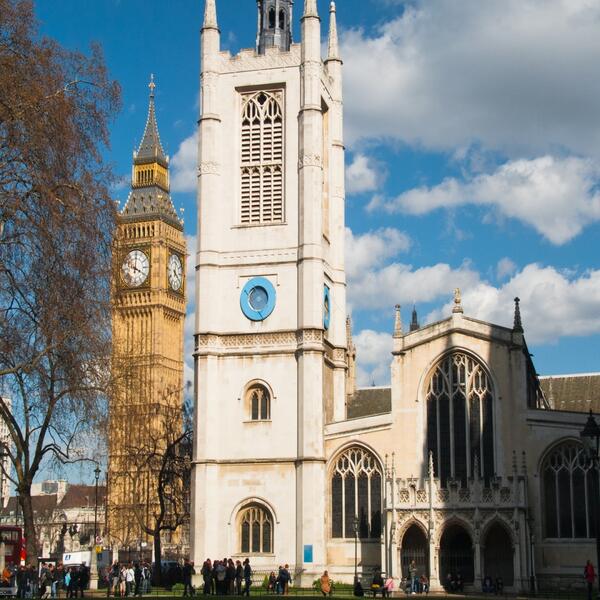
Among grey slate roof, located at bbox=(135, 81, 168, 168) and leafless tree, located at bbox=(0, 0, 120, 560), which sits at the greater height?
grey slate roof, located at bbox=(135, 81, 168, 168)

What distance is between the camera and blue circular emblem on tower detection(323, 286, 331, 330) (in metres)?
51.4

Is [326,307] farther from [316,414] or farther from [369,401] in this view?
[369,401]

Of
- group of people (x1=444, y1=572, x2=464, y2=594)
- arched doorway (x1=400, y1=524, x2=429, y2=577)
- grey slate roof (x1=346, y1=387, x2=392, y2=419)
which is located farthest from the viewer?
grey slate roof (x1=346, y1=387, x2=392, y2=419)

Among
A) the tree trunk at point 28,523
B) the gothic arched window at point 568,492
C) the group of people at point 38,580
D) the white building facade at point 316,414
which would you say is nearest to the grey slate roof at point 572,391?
the white building facade at point 316,414

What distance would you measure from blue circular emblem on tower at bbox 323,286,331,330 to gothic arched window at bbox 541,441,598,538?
12.7m

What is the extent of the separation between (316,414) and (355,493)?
3829mm

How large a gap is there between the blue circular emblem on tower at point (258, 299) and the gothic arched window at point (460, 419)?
8.19m

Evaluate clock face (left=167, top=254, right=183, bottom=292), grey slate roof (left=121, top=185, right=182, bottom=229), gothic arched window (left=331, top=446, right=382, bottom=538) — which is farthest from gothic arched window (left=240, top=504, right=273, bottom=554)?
grey slate roof (left=121, top=185, right=182, bottom=229)

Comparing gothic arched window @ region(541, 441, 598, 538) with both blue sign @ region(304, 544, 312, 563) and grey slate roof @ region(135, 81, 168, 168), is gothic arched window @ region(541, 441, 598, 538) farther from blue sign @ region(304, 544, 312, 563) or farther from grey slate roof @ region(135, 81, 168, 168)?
grey slate roof @ region(135, 81, 168, 168)

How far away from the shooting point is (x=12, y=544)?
47500 millimetres

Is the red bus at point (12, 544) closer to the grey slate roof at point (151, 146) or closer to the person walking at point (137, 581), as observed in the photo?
the person walking at point (137, 581)

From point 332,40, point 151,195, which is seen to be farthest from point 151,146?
point 332,40

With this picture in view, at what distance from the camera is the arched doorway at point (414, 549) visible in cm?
4466

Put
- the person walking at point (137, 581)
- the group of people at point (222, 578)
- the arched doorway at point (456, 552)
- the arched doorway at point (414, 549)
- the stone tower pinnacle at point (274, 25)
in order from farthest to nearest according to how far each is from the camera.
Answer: the stone tower pinnacle at point (274, 25), the arched doorway at point (414, 549), the arched doorway at point (456, 552), the person walking at point (137, 581), the group of people at point (222, 578)
